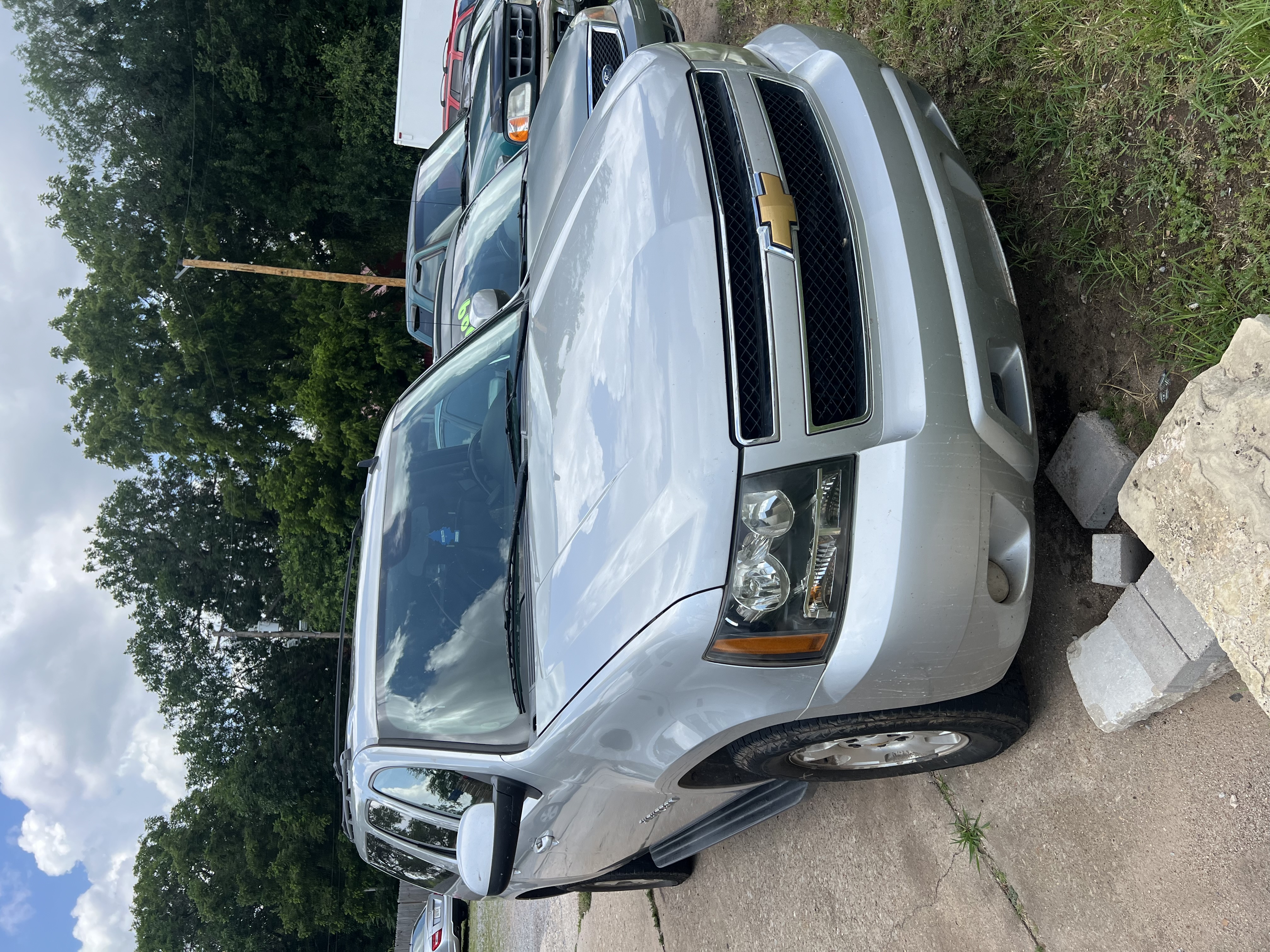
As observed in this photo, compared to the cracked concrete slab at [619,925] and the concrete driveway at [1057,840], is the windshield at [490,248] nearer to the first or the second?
the concrete driveway at [1057,840]

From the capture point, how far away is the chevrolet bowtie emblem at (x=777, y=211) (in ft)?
8.42

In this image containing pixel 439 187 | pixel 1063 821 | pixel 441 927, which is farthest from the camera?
pixel 441 927

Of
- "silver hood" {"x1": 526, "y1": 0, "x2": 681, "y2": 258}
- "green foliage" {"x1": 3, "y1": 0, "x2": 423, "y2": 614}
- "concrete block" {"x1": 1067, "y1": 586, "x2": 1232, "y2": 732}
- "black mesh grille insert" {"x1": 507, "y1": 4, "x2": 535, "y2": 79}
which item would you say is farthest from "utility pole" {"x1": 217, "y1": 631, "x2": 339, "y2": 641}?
"concrete block" {"x1": 1067, "y1": 586, "x2": 1232, "y2": 732}

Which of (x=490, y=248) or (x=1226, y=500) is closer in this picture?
(x=1226, y=500)

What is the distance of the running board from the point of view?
12.5ft

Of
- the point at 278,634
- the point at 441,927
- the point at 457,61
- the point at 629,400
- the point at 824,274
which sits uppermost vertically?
the point at 457,61

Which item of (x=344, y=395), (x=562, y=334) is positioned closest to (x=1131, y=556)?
(x=562, y=334)

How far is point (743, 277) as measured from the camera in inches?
101

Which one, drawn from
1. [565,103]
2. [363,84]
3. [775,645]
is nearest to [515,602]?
[775,645]

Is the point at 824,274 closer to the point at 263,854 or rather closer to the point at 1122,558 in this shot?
the point at 1122,558

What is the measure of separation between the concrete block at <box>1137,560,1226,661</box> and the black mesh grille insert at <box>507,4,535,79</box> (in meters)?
5.48

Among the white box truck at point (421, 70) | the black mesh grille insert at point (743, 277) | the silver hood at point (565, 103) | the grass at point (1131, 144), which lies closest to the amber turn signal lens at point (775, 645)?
the black mesh grille insert at point (743, 277)

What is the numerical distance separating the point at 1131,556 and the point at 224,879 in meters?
23.7

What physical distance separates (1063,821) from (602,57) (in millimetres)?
4363
